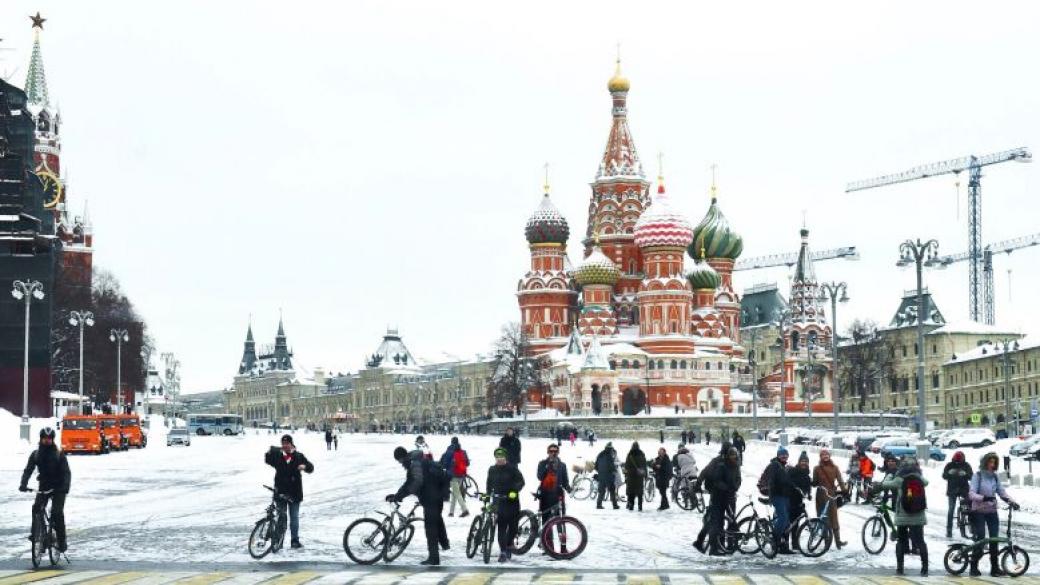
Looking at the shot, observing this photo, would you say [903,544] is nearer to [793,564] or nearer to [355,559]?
[793,564]

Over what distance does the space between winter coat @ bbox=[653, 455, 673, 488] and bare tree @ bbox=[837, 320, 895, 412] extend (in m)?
108

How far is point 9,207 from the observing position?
93.2 metres

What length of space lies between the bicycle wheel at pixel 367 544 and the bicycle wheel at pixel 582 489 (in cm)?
1628

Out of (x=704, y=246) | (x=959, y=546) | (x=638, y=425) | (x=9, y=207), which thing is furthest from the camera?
(x=704, y=246)

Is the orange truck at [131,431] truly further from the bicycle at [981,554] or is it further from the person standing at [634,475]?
the bicycle at [981,554]

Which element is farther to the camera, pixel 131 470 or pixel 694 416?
pixel 694 416

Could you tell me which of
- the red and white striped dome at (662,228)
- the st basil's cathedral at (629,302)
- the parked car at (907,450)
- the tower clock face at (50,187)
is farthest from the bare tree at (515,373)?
the parked car at (907,450)

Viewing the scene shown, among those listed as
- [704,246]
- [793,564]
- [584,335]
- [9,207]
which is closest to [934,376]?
[704,246]

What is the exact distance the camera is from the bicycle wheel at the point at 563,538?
934 inches

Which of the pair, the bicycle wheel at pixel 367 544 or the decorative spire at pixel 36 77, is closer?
the bicycle wheel at pixel 367 544

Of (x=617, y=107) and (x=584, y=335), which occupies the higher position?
(x=617, y=107)

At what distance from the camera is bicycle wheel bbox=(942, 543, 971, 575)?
72.2ft

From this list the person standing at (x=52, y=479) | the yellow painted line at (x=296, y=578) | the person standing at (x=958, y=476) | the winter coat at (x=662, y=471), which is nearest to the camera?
the yellow painted line at (x=296, y=578)

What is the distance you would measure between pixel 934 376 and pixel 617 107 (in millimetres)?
36217
